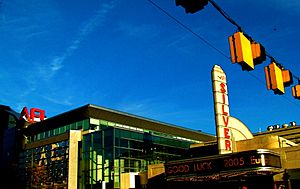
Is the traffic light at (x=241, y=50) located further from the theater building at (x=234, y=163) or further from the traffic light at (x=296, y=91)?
the theater building at (x=234, y=163)

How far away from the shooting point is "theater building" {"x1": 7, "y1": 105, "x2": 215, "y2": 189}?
126 feet

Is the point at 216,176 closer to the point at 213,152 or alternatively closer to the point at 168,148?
the point at 213,152

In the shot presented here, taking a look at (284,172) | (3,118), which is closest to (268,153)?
(284,172)

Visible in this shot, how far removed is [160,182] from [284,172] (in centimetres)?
1082

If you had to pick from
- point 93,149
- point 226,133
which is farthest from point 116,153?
point 226,133

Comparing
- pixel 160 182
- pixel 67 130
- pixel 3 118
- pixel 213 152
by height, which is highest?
pixel 3 118

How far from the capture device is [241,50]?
8.63 metres

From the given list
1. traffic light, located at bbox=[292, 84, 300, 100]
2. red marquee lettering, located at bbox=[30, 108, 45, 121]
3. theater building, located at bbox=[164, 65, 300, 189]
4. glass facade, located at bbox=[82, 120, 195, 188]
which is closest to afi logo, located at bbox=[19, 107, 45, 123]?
red marquee lettering, located at bbox=[30, 108, 45, 121]

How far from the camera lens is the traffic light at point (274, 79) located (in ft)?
33.9

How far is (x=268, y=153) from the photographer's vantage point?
79.3 feet

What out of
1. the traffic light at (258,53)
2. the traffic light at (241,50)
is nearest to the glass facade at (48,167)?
the traffic light at (258,53)

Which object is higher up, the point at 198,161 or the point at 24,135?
the point at 24,135

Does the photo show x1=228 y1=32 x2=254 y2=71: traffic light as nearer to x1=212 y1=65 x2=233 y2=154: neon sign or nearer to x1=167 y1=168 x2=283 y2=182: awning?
x1=167 y1=168 x2=283 y2=182: awning

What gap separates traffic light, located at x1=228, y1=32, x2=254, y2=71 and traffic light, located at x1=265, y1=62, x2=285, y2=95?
5.78 feet
